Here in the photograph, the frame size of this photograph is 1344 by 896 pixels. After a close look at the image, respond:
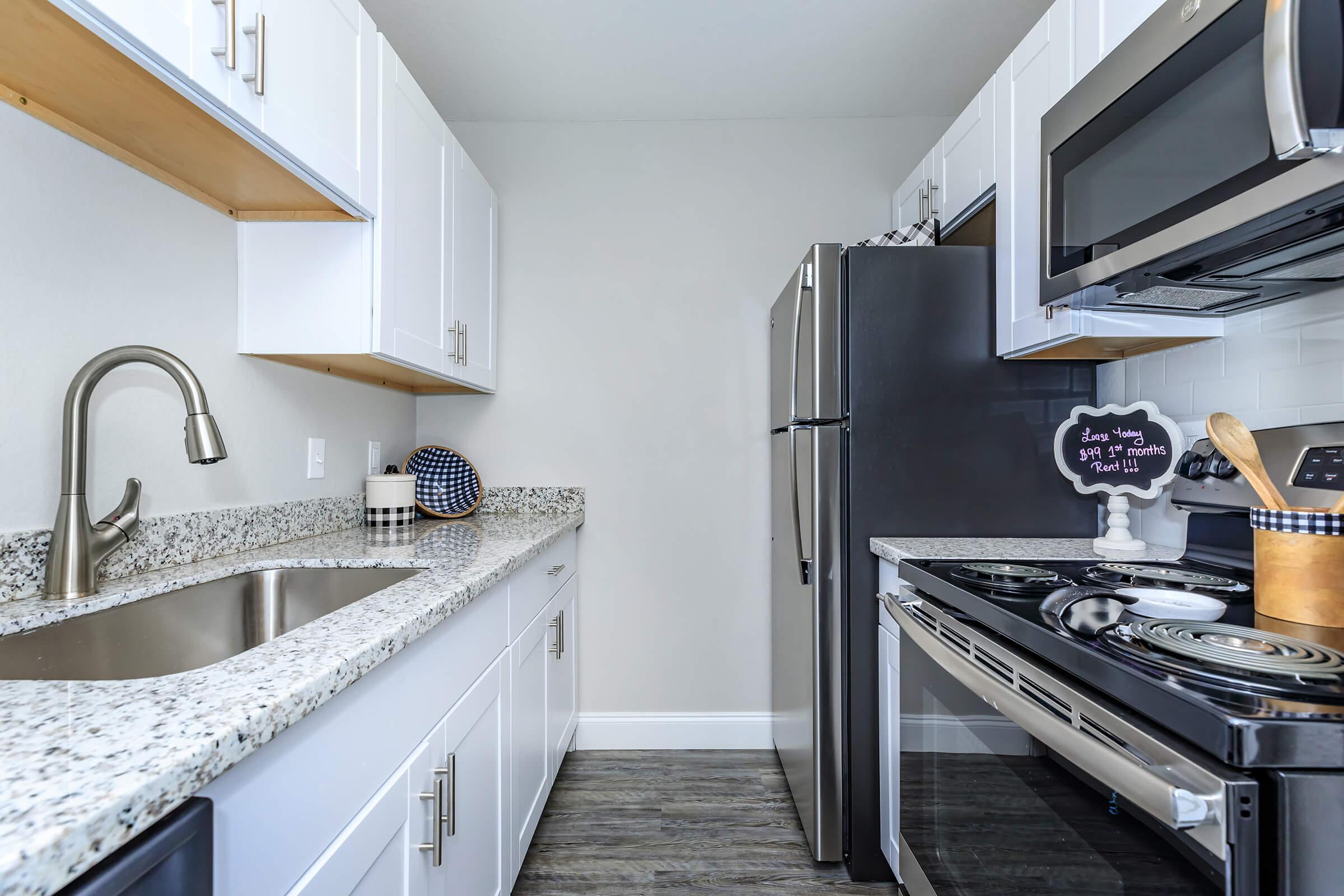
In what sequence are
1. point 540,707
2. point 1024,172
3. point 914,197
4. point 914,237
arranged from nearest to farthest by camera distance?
point 1024,172, point 540,707, point 914,237, point 914,197

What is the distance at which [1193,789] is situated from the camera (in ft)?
2.07

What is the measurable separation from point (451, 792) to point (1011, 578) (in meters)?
1.07

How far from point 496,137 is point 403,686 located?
2413 mm

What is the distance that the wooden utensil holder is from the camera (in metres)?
0.93

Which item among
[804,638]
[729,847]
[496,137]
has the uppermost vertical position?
[496,137]

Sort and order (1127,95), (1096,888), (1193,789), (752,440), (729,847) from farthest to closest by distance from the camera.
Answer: (752,440) < (729,847) < (1127,95) < (1096,888) < (1193,789)

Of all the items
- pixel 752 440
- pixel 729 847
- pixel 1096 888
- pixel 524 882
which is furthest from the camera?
pixel 752 440

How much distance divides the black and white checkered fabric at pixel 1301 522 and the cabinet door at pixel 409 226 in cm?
173

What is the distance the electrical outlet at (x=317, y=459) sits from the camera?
189 centimetres

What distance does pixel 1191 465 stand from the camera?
4.87 ft

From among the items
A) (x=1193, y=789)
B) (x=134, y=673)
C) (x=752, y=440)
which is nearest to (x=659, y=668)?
(x=752, y=440)

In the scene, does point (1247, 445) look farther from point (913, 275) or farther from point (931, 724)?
point (913, 275)

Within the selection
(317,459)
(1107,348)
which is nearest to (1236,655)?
(1107,348)

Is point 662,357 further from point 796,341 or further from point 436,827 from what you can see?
point 436,827
